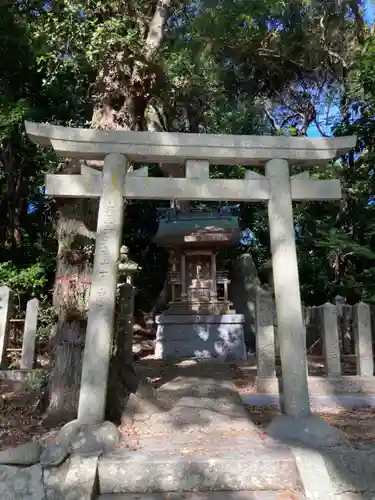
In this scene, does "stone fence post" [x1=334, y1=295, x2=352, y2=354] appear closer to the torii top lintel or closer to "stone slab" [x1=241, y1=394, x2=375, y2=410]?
"stone slab" [x1=241, y1=394, x2=375, y2=410]

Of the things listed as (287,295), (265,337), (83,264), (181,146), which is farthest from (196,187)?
(265,337)

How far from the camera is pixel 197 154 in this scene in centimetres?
512

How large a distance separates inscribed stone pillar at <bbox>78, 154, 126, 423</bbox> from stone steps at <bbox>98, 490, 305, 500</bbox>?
0.87 meters

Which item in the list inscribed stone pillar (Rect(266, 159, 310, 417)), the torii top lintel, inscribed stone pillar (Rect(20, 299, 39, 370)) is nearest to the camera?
inscribed stone pillar (Rect(266, 159, 310, 417))

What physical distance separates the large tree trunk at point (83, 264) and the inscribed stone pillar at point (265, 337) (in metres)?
2.15

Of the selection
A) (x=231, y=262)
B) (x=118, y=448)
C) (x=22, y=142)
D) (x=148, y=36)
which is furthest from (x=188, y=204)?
(x=118, y=448)

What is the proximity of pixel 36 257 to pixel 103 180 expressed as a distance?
849cm

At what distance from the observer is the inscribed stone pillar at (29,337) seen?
8.61m

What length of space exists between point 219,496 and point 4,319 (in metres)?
6.56

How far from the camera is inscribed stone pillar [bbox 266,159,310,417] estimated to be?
4.68 m

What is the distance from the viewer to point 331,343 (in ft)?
22.9

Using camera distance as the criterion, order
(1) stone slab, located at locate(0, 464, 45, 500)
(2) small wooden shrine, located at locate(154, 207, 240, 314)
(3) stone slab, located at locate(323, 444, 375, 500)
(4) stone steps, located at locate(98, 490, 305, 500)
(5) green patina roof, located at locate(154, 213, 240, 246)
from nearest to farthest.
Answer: (1) stone slab, located at locate(0, 464, 45, 500)
(4) stone steps, located at locate(98, 490, 305, 500)
(3) stone slab, located at locate(323, 444, 375, 500)
(5) green patina roof, located at locate(154, 213, 240, 246)
(2) small wooden shrine, located at locate(154, 207, 240, 314)

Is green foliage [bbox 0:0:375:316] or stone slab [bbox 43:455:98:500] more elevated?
green foliage [bbox 0:0:375:316]

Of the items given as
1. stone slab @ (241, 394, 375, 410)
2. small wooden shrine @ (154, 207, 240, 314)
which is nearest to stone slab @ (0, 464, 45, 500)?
stone slab @ (241, 394, 375, 410)
